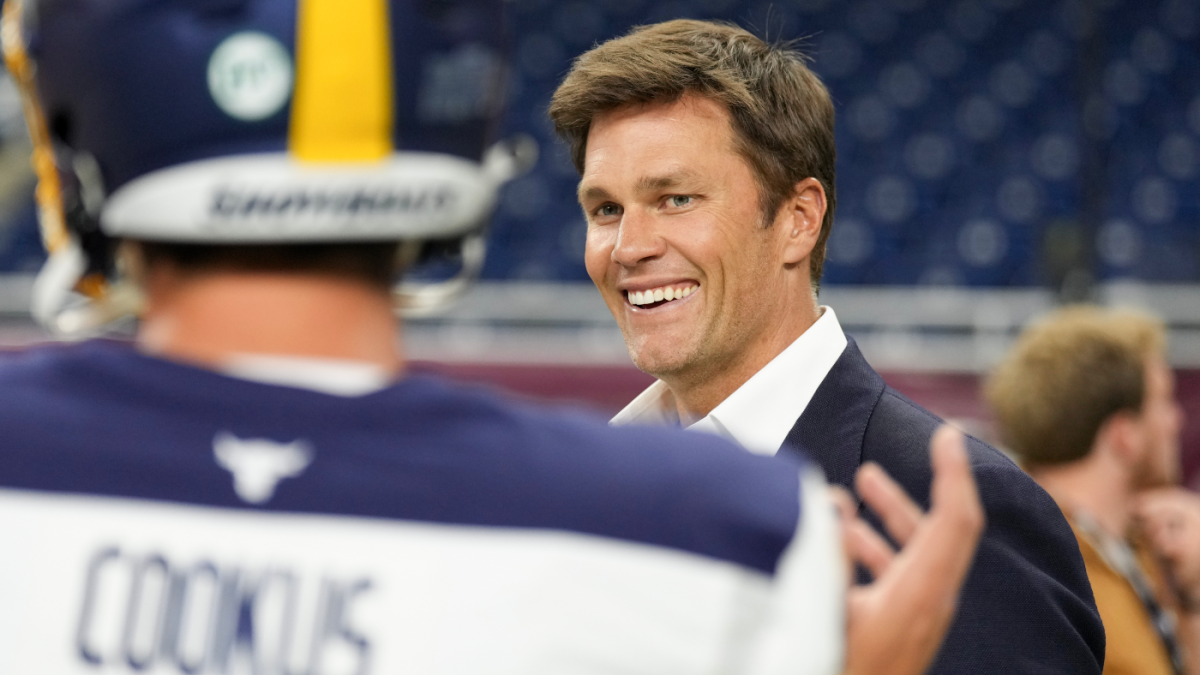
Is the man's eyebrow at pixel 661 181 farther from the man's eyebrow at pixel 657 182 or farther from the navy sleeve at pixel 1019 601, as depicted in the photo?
the navy sleeve at pixel 1019 601

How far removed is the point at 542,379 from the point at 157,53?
17.1 ft

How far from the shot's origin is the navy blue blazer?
5.08 ft

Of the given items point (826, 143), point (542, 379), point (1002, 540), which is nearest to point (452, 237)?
point (1002, 540)

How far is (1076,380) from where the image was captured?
2.94 metres

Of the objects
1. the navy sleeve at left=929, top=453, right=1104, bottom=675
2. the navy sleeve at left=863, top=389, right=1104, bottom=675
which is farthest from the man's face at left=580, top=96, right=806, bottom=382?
the navy sleeve at left=929, top=453, right=1104, bottom=675

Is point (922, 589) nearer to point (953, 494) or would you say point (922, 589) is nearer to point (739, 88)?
point (953, 494)

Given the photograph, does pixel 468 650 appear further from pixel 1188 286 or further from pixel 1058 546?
pixel 1188 286

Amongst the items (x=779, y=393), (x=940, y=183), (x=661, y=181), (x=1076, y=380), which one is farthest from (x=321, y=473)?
(x=940, y=183)

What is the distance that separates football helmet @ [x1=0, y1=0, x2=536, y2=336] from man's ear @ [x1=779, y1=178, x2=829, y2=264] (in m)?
1.18

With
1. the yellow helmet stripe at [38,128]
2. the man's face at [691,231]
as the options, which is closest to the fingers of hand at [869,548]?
the yellow helmet stripe at [38,128]

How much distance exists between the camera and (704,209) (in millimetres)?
2021

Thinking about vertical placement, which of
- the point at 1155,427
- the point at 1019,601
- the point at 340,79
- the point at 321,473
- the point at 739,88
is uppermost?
the point at 340,79

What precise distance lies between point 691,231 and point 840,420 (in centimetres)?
43

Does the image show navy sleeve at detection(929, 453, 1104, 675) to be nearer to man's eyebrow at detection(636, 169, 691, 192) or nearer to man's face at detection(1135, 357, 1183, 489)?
man's eyebrow at detection(636, 169, 691, 192)
